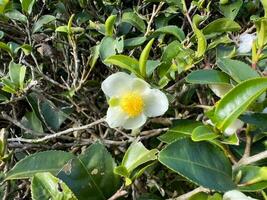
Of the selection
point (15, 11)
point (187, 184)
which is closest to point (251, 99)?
point (187, 184)

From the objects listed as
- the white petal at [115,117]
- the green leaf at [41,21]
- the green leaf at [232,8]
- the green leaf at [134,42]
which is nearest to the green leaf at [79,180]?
the white petal at [115,117]

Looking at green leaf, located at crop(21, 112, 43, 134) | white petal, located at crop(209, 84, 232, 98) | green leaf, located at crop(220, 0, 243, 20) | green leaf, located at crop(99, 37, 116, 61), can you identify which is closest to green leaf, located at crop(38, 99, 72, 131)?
green leaf, located at crop(21, 112, 43, 134)

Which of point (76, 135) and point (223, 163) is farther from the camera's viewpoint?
point (76, 135)

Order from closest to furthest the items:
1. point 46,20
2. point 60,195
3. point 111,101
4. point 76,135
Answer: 1. point 60,195
2. point 111,101
3. point 76,135
4. point 46,20

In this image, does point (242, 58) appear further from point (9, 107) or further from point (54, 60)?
point (9, 107)

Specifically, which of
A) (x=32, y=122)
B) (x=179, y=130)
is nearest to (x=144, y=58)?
(x=179, y=130)

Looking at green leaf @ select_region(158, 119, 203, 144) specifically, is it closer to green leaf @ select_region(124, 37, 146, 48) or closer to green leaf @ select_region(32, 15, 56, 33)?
green leaf @ select_region(124, 37, 146, 48)

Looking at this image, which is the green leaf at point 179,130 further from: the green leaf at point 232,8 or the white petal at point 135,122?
the green leaf at point 232,8
